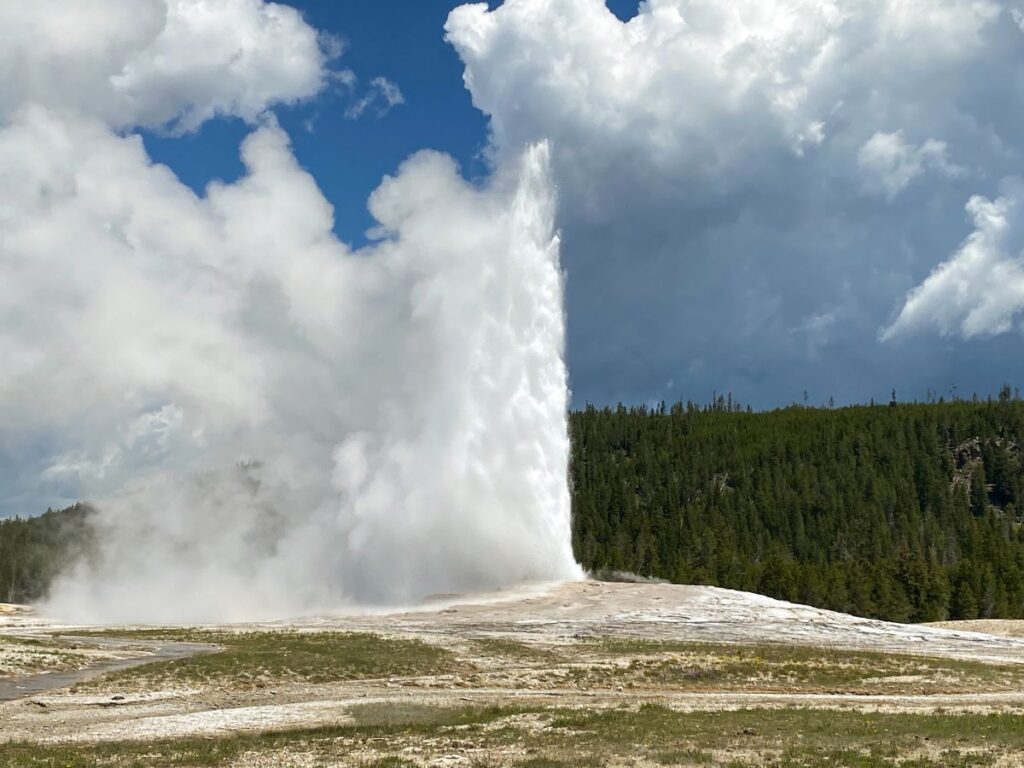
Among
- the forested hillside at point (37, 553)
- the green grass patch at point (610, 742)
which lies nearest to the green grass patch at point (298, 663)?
the green grass patch at point (610, 742)

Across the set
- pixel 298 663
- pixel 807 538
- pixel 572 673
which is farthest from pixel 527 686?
pixel 807 538

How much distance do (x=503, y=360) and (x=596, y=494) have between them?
97413 millimetres

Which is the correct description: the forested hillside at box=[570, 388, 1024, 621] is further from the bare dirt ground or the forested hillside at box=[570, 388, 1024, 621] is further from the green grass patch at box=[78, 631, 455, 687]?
the green grass patch at box=[78, 631, 455, 687]

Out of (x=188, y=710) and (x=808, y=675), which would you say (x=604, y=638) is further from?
(x=188, y=710)

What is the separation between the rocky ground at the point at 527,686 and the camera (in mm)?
23344

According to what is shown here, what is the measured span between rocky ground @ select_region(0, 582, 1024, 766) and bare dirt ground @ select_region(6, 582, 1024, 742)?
6.1 inches

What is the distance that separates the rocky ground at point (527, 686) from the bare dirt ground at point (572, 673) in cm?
16

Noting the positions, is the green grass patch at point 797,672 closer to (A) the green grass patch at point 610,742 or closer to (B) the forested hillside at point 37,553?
(A) the green grass patch at point 610,742

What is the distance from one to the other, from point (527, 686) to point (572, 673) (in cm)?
295

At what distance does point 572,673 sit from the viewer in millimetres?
39562

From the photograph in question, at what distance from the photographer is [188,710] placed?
31281 millimetres

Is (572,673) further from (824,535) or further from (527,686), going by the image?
(824,535)

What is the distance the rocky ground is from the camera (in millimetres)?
23344

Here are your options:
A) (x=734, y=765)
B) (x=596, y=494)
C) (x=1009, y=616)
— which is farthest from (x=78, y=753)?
(x=596, y=494)
